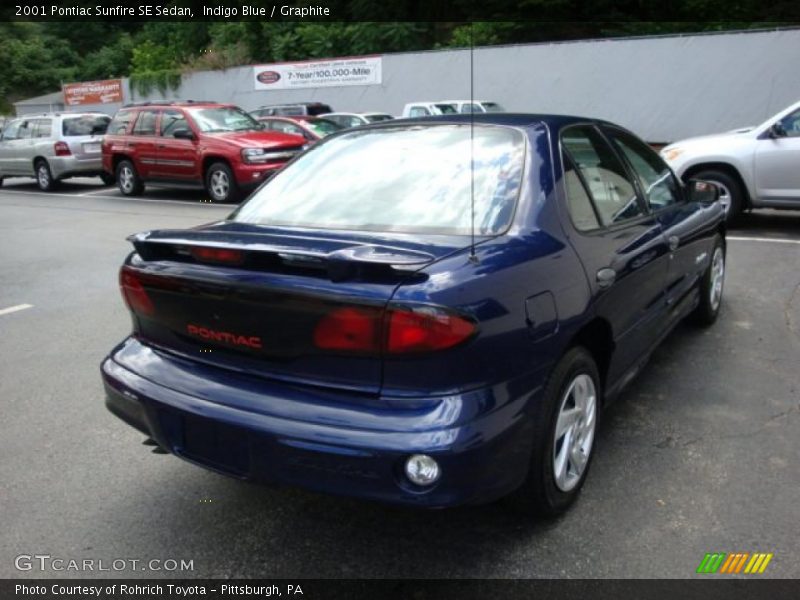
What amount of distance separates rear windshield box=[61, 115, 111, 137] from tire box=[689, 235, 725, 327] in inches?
605

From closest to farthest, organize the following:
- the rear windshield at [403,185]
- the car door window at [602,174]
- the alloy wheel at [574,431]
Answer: the alloy wheel at [574,431] < the rear windshield at [403,185] < the car door window at [602,174]

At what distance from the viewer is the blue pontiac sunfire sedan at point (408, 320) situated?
2.25 m

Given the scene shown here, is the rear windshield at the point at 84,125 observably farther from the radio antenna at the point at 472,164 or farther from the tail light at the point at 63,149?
the radio antenna at the point at 472,164

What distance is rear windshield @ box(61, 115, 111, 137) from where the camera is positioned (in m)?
16.6

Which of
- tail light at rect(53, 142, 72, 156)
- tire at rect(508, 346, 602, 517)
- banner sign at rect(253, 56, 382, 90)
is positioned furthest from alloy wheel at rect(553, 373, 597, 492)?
banner sign at rect(253, 56, 382, 90)

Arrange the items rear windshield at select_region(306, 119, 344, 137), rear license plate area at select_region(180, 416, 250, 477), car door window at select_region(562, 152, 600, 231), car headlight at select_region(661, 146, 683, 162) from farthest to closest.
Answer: rear windshield at select_region(306, 119, 344, 137), car headlight at select_region(661, 146, 683, 162), car door window at select_region(562, 152, 600, 231), rear license plate area at select_region(180, 416, 250, 477)

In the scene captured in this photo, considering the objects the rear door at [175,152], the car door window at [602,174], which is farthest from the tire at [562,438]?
the rear door at [175,152]

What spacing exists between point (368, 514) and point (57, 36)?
5168cm

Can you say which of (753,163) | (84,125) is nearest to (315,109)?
(84,125)

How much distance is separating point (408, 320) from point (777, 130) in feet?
25.1

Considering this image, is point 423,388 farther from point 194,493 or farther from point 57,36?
point 57,36

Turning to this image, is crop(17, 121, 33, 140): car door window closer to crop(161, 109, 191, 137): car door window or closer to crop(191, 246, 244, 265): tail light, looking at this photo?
crop(161, 109, 191, 137): car door window

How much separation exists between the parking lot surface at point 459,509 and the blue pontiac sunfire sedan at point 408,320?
0.26 meters

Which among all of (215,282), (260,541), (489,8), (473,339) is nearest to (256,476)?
(260,541)
